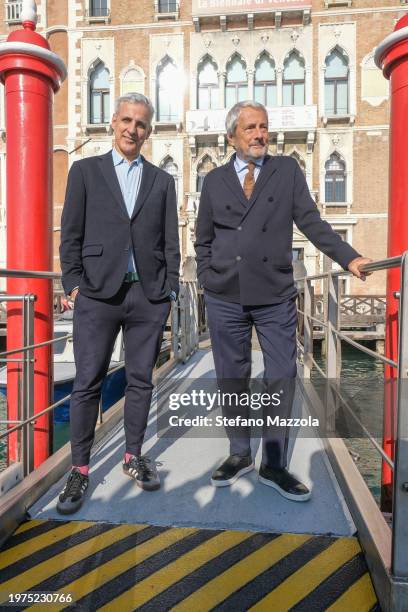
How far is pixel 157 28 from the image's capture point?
20281 millimetres

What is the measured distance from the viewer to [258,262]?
2402 mm

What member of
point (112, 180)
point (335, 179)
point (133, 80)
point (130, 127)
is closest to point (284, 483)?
point (112, 180)

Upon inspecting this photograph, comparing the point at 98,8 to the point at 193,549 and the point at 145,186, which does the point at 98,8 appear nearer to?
the point at 145,186

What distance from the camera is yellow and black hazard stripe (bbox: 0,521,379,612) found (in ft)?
5.44

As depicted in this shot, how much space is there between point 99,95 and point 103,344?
21184 millimetres

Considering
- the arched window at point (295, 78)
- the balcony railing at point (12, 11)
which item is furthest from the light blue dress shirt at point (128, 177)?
the balcony railing at point (12, 11)

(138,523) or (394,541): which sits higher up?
(394,541)

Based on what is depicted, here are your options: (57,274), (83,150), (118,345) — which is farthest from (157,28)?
(57,274)

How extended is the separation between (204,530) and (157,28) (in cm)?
2218

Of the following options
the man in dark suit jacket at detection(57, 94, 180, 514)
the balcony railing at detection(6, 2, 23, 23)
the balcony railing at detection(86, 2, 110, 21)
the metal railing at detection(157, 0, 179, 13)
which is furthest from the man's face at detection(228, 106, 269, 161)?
the balcony railing at detection(6, 2, 23, 23)

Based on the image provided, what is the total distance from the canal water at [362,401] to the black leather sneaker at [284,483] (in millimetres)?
824

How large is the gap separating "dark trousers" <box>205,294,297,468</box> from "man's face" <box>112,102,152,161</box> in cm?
85

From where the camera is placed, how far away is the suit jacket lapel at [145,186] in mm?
2400

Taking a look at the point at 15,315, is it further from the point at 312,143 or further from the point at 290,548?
the point at 312,143
